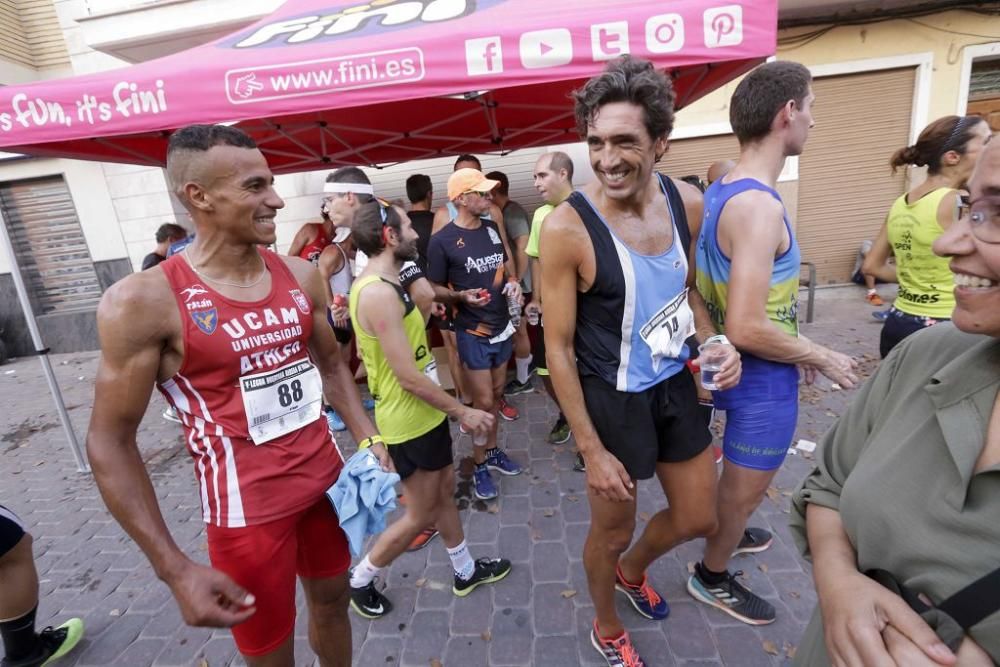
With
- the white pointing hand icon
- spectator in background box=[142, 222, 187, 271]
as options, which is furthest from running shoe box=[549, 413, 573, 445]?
spectator in background box=[142, 222, 187, 271]

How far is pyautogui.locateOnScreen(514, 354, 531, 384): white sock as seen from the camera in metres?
5.62

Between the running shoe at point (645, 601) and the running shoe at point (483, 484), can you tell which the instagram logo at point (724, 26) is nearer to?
the running shoe at point (645, 601)

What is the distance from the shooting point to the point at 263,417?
5.93 ft

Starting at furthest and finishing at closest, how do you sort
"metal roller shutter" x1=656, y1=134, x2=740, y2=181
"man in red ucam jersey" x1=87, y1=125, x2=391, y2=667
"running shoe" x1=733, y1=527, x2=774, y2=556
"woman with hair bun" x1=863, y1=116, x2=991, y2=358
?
"metal roller shutter" x1=656, y1=134, x2=740, y2=181 < "running shoe" x1=733, y1=527, x2=774, y2=556 < "woman with hair bun" x1=863, y1=116, x2=991, y2=358 < "man in red ucam jersey" x1=87, y1=125, x2=391, y2=667

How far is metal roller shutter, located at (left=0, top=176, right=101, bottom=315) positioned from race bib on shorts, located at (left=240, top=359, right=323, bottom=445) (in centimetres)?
1033

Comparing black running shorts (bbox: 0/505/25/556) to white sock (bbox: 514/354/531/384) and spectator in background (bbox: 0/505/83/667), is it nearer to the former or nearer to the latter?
spectator in background (bbox: 0/505/83/667)

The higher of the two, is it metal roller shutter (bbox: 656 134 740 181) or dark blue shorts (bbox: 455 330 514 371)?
metal roller shutter (bbox: 656 134 740 181)

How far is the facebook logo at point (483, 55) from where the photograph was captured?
3.15 m

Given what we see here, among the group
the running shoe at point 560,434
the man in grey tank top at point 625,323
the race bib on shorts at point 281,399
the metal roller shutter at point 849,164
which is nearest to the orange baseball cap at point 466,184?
the man in grey tank top at point 625,323

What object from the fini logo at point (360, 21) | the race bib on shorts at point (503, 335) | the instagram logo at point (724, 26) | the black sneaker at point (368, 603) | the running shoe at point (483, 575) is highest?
the fini logo at point (360, 21)

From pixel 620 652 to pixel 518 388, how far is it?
12.0 feet

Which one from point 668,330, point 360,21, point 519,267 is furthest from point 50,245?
point 668,330

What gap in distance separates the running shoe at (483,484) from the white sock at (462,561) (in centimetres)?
91

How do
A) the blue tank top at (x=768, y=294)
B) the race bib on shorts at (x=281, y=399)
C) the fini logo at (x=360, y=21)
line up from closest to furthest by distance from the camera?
the race bib on shorts at (x=281, y=399)
the blue tank top at (x=768, y=294)
the fini logo at (x=360, y=21)
